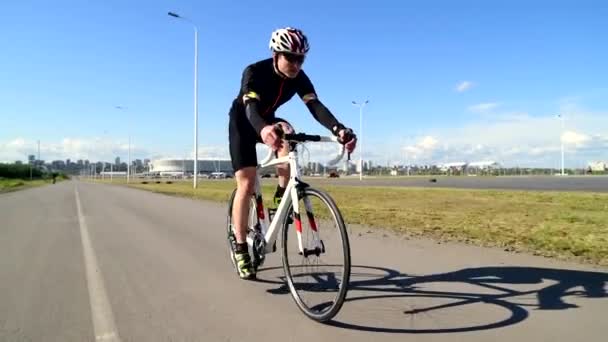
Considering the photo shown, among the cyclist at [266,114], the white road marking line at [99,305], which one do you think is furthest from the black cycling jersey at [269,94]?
the white road marking line at [99,305]

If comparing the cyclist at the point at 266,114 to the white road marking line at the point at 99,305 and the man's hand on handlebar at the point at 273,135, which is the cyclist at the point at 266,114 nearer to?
the man's hand on handlebar at the point at 273,135

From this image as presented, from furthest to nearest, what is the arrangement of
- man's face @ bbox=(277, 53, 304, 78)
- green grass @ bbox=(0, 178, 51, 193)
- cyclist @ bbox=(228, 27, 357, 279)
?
green grass @ bbox=(0, 178, 51, 193) < man's face @ bbox=(277, 53, 304, 78) < cyclist @ bbox=(228, 27, 357, 279)

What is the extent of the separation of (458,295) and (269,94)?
2.39m

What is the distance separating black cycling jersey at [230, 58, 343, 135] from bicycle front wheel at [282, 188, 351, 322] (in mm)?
740

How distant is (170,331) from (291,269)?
1058 mm

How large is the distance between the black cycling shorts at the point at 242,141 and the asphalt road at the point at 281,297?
1.20m

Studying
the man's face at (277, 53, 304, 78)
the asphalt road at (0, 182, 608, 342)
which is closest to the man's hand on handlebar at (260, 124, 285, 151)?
the man's face at (277, 53, 304, 78)

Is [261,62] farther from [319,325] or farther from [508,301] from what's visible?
[508,301]

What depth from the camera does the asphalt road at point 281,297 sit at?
343 centimetres

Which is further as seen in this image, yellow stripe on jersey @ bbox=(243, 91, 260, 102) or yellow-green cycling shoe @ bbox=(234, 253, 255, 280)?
yellow-green cycling shoe @ bbox=(234, 253, 255, 280)

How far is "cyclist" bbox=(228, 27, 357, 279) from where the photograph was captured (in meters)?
4.02

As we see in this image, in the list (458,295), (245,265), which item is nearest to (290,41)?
(245,265)

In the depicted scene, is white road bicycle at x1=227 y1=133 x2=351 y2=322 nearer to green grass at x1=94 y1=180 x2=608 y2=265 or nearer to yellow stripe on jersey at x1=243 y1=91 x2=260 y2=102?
yellow stripe on jersey at x1=243 y1=91 x2=260 y2=102

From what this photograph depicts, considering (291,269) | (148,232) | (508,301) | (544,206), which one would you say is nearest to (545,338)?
(508,301)
